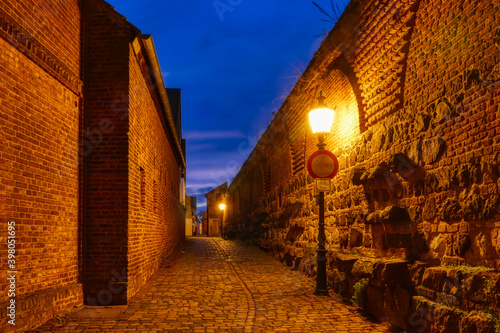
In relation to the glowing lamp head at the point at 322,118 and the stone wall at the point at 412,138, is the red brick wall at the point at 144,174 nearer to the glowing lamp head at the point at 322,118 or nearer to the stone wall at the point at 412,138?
the glowing lamp head at the point at 322,118

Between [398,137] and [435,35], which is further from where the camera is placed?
[398,137]

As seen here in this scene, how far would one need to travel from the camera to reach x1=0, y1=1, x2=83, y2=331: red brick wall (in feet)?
16.0

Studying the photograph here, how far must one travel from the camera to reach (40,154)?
5.57 meters

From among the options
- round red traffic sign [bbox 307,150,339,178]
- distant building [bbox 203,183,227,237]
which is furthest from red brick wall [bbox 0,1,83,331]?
distant building [bbox 203,183,227,237]

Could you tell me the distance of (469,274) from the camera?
157 inches

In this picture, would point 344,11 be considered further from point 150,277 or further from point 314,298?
point 150,277

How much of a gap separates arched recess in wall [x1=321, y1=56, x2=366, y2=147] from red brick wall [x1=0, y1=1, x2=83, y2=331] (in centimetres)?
459

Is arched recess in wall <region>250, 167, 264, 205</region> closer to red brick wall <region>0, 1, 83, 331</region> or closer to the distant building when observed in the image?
red brick wall <region>0, 1, 83, 331</region>

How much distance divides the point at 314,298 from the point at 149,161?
5111 millimetres

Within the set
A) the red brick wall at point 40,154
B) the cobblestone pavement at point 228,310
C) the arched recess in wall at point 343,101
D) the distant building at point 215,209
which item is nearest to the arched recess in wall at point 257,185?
the cobblestone pavement at point 228,310

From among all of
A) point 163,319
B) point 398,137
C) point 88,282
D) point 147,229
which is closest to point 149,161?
point 147,229

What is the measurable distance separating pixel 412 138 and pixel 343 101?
2726 mm

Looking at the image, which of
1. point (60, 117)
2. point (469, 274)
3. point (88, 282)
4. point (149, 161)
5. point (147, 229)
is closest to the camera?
point (469, 274)

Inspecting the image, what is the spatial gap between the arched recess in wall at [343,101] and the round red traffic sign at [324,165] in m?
0.51
